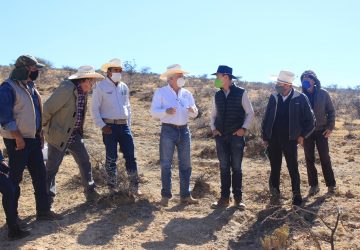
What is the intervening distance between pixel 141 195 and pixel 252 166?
3426 mm

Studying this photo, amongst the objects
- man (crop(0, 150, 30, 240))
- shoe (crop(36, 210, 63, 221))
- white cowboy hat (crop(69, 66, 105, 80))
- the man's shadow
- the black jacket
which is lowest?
the man's shadow

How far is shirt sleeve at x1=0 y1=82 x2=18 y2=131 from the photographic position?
5312 millimetres

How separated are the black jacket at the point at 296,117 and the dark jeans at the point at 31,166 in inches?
115

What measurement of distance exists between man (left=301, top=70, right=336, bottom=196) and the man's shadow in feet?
5.66

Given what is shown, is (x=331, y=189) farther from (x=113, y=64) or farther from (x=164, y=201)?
(x=113, y=64)

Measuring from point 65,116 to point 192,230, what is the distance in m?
2.07

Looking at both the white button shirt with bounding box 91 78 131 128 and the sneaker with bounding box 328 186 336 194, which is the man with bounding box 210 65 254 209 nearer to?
the white button shirt with bounding box 91 78 131 128

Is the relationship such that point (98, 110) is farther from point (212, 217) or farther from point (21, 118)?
point (212, 217)

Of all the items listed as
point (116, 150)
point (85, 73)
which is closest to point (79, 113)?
point (85, 73)

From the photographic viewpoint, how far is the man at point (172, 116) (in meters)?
6.67

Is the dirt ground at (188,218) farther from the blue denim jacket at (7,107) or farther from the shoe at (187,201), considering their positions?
the blue denim jacket at (7,107)

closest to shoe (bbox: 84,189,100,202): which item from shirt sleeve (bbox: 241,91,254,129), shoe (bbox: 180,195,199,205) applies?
shoe (bbox: 180,195,199,205)

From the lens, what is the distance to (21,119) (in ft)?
18.1

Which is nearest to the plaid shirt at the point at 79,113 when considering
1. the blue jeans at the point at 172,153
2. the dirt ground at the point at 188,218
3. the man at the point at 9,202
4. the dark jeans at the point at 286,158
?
the dirt ground at the point at 188,218
